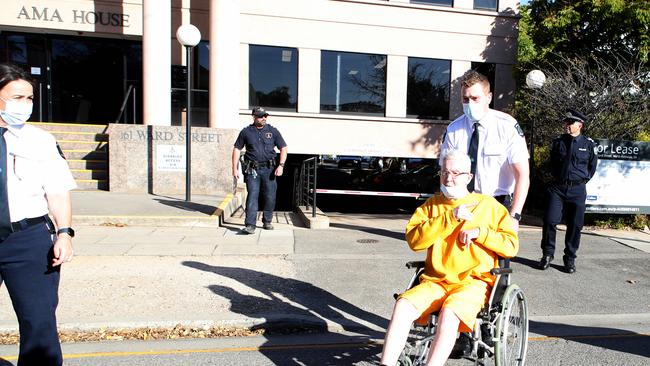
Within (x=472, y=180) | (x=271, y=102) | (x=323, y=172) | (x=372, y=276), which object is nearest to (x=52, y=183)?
(x=472, y=180)

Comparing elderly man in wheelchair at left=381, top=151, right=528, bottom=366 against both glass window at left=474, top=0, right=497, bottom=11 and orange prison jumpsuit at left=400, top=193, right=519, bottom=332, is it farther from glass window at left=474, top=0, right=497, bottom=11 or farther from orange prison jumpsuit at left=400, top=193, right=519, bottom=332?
glass window at left=474, top=0, right=497, bottom=11

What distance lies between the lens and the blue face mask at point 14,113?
275 cm

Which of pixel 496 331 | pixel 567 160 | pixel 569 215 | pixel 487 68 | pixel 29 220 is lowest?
pixel 496 331

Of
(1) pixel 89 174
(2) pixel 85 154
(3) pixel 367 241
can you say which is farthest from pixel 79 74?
(3) pixel 367 241

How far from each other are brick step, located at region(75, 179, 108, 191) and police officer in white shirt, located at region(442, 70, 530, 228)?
1000 centimetres

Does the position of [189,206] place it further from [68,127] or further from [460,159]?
[460,159]

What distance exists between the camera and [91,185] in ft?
38.3

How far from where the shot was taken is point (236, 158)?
786 centimetres

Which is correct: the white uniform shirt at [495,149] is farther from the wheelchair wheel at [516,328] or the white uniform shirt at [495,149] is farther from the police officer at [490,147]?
the wheelchair wheel at [516,328]

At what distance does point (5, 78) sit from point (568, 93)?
1063 centimetres

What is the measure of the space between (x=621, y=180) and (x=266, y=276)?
723 centimetres

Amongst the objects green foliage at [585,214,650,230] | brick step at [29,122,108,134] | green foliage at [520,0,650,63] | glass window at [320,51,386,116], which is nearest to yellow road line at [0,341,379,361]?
green foliage at [585,214,650,230]

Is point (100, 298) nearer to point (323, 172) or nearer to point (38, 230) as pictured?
point (38, 230)

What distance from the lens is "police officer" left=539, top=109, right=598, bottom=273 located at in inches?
250
